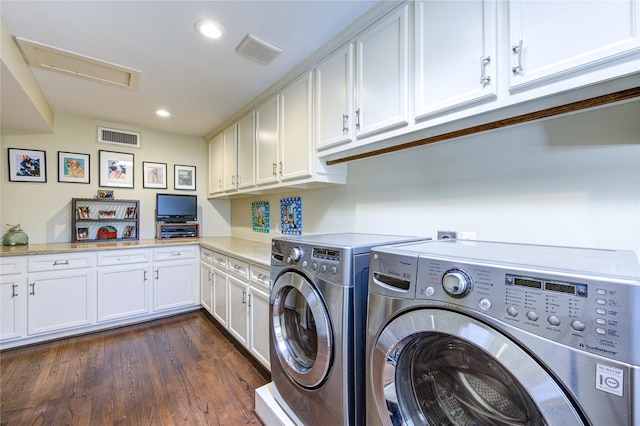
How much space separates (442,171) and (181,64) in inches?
80.1

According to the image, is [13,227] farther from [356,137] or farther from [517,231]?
[517,231]

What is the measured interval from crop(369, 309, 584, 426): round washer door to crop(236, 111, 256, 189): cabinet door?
2196 millimetres

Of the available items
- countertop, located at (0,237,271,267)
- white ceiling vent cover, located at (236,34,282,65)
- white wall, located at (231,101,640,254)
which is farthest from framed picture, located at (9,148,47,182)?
white wall, located at (231,101,640,254)

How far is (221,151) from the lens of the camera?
354cm

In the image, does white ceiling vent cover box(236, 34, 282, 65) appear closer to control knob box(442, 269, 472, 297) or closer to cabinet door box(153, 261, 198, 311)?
control knob box(442, 269, 472, 297)

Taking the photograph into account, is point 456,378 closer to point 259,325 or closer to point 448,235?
point 448,235

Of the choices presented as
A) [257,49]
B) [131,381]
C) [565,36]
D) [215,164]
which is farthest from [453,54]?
[215,164]

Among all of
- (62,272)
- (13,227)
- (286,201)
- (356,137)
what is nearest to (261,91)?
(286,201)

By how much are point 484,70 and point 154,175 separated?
393 cm

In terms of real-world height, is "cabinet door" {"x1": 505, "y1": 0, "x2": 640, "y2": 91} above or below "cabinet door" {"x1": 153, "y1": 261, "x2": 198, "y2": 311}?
above

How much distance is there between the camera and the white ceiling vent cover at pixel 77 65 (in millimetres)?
1920

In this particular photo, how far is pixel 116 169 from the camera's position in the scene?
11.5ft

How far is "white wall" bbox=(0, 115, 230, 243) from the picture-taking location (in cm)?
296

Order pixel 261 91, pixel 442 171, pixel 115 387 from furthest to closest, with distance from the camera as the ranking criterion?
pixel 261 91
pixel 115 387
pixel 442 171
